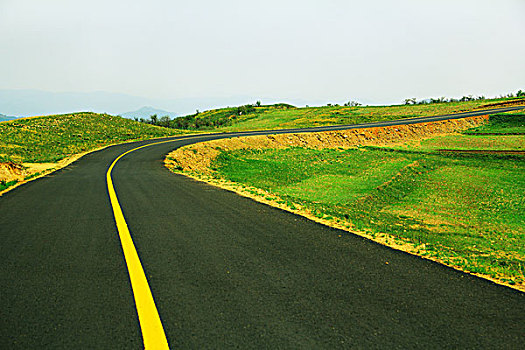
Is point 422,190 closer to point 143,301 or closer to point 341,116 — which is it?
point 143,301

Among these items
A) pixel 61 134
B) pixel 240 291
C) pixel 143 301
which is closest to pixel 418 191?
pixel 240 291

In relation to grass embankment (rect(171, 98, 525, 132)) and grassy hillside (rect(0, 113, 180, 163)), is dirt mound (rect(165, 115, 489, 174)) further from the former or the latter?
grass embankment (rect(171, 98, 525, 132))

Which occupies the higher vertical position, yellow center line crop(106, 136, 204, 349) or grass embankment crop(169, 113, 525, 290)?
yellow center line crop(106, 136, 204, 349)

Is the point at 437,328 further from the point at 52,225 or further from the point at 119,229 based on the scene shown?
the point at 52,225

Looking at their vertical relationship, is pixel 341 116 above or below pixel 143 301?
above

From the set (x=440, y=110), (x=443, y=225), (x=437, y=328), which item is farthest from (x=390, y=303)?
(x=440, y=110)

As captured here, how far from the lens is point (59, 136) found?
3306 centimetres

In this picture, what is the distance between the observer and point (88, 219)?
20.3 feet

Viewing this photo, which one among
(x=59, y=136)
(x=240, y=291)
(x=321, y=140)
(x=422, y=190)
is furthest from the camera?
(x=59, y=136)

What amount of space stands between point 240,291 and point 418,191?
1457 centimetres

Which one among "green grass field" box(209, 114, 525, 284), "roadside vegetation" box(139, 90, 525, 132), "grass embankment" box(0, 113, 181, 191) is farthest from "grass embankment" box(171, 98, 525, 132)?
"green grass field" box(209, 114, 525, 284)

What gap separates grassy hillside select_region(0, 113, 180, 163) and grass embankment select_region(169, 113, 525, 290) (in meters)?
15.1

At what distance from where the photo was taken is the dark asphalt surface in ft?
8.60

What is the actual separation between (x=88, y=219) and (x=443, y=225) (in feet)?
32.6
